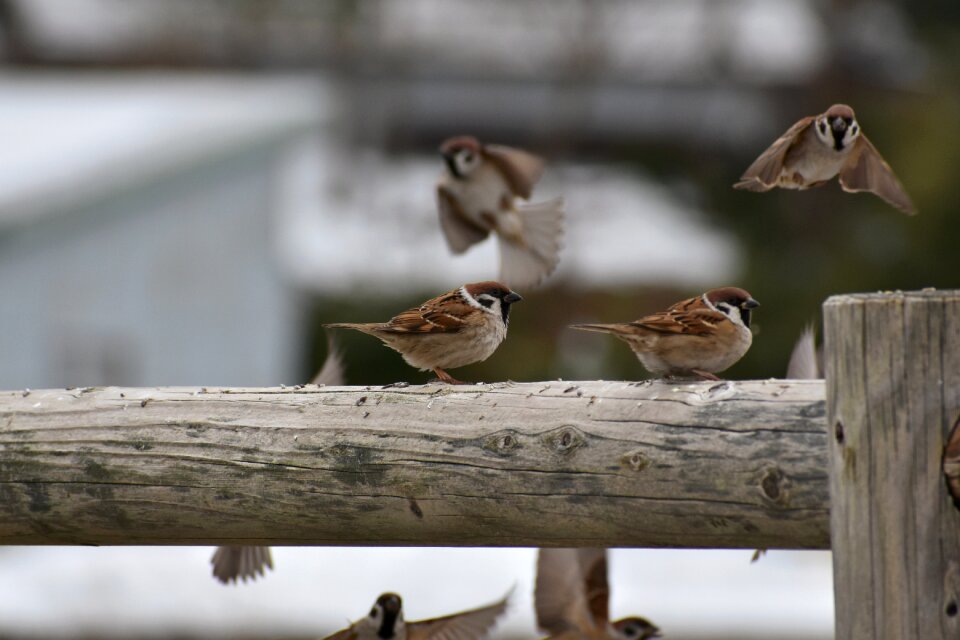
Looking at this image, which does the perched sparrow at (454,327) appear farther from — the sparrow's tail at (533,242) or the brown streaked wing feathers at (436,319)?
the sparrow's tail at (533,242)

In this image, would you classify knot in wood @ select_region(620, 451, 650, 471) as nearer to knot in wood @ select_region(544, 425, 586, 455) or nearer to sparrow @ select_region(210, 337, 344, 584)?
knot in wood @ select_region(544, 425, 586, 455)

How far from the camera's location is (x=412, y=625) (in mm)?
3377

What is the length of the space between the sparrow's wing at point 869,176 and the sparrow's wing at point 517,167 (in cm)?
155

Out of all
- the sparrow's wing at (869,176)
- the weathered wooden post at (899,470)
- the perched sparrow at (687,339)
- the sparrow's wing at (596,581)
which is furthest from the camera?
the sparrow's wing at (869,176)

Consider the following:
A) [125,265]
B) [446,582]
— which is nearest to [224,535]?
[446,582]

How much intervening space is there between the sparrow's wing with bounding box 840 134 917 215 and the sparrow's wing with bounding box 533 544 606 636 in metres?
1.31

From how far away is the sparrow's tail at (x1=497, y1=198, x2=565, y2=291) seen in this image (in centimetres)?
526

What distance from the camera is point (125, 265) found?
14680 mm

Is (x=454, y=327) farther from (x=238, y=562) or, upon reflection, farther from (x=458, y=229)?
(x=458, y=229)

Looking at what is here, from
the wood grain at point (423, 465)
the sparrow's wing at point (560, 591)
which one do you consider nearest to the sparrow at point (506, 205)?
the sparrow's wing at point (560, 591)

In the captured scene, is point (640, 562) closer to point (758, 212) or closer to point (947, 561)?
point (947, 561)

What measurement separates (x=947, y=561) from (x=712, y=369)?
1.35 metres

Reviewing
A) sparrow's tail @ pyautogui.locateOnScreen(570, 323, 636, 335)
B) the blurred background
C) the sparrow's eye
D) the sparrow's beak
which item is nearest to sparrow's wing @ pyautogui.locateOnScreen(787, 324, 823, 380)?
sparrow's tail @ pyautogui.locateOnScreen(570, 323, 636, 335)

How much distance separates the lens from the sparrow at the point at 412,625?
3.36 meters
